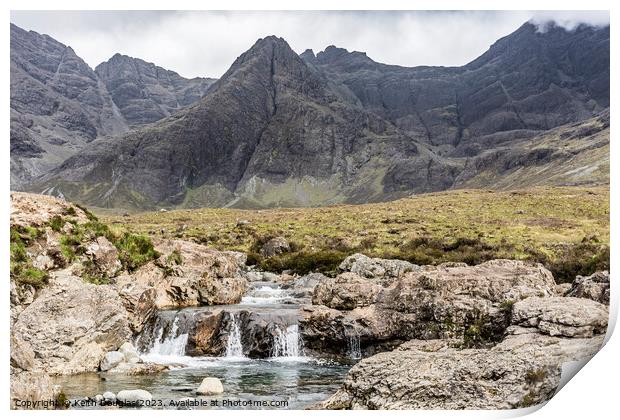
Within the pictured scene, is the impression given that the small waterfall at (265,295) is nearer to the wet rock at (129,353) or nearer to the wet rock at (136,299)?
the wet rock at (136,299)

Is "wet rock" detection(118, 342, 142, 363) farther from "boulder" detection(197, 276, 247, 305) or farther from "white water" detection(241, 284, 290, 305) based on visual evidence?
"white water" detection(241, 284, 290, 305)

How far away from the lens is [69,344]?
57.8 ft

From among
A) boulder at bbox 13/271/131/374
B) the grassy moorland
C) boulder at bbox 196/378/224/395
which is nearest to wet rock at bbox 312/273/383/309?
boulder at bbox 196/378/224/395

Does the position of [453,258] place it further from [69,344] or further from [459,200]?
[459,200]

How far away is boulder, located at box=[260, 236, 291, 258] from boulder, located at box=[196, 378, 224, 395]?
30.1 meters

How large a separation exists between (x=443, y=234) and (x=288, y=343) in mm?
30952

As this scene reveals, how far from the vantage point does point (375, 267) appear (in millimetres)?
33469

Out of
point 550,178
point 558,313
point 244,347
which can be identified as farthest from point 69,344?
point 550,178

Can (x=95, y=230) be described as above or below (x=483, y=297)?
above

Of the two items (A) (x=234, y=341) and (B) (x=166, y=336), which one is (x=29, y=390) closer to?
(B) (x=166, y=336)

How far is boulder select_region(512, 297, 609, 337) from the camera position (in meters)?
13.1

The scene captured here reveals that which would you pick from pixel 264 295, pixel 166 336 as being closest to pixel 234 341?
pixel 166 336

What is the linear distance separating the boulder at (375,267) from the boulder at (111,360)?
56.7ft
